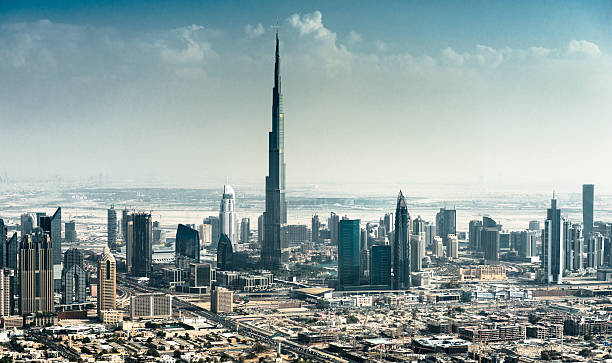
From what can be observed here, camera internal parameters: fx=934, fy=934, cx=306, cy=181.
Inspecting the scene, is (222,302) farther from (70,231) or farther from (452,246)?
(452,246)

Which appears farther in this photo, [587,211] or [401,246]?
[587,211]

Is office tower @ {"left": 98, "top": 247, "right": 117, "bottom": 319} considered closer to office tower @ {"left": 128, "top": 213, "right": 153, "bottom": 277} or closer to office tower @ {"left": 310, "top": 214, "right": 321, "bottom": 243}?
office tower @ {"left": 128, "top": 213, "right": 153, "bottom": 277}

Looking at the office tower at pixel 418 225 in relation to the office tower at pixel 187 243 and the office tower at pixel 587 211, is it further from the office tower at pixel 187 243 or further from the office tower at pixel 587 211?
the office tower at pixel 187 243

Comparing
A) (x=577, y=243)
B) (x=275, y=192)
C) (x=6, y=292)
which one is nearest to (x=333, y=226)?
(x=275, y=192)

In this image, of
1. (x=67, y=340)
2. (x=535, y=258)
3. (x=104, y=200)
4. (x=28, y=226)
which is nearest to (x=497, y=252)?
(x=535, y=258)

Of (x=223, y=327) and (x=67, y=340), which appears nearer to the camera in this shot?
(x=67, y=340)

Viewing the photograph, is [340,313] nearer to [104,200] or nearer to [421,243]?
[421,243]
